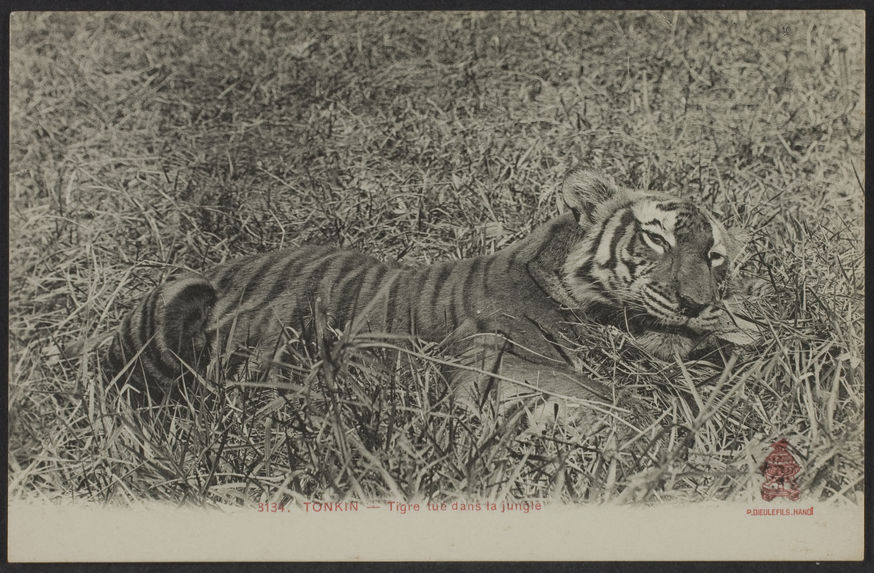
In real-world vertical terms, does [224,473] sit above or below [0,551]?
above

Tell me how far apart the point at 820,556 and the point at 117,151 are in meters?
1.96

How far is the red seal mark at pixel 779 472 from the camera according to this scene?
205 cm

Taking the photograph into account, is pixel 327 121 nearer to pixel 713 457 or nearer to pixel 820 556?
pixel 713 457

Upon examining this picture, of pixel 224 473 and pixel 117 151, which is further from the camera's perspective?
Answer: pixel 117 151

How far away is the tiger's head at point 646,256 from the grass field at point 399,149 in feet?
0.26

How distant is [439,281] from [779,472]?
90cm

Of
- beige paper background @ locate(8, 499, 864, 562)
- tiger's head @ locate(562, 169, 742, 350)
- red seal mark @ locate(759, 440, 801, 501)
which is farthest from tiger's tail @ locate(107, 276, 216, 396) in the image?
red seal mark @ locate(759, 440, 801, 501)

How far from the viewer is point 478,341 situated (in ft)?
6.82

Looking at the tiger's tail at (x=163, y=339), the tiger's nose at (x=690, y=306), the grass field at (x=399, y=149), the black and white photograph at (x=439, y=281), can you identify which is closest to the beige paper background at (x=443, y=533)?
the black and white photograph at (x=439, y=281)

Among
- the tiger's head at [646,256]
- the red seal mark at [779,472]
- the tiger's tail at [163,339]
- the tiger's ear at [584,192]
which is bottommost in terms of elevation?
the red seal mark at [779,472]

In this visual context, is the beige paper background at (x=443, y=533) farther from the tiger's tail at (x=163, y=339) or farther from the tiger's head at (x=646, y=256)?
the tiger's head at (x=646, y=256)

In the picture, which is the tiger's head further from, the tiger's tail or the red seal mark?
the tiger's tail

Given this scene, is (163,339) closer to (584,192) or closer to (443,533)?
(443,533)

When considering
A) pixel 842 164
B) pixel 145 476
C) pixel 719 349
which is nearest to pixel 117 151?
pixel 145 476
